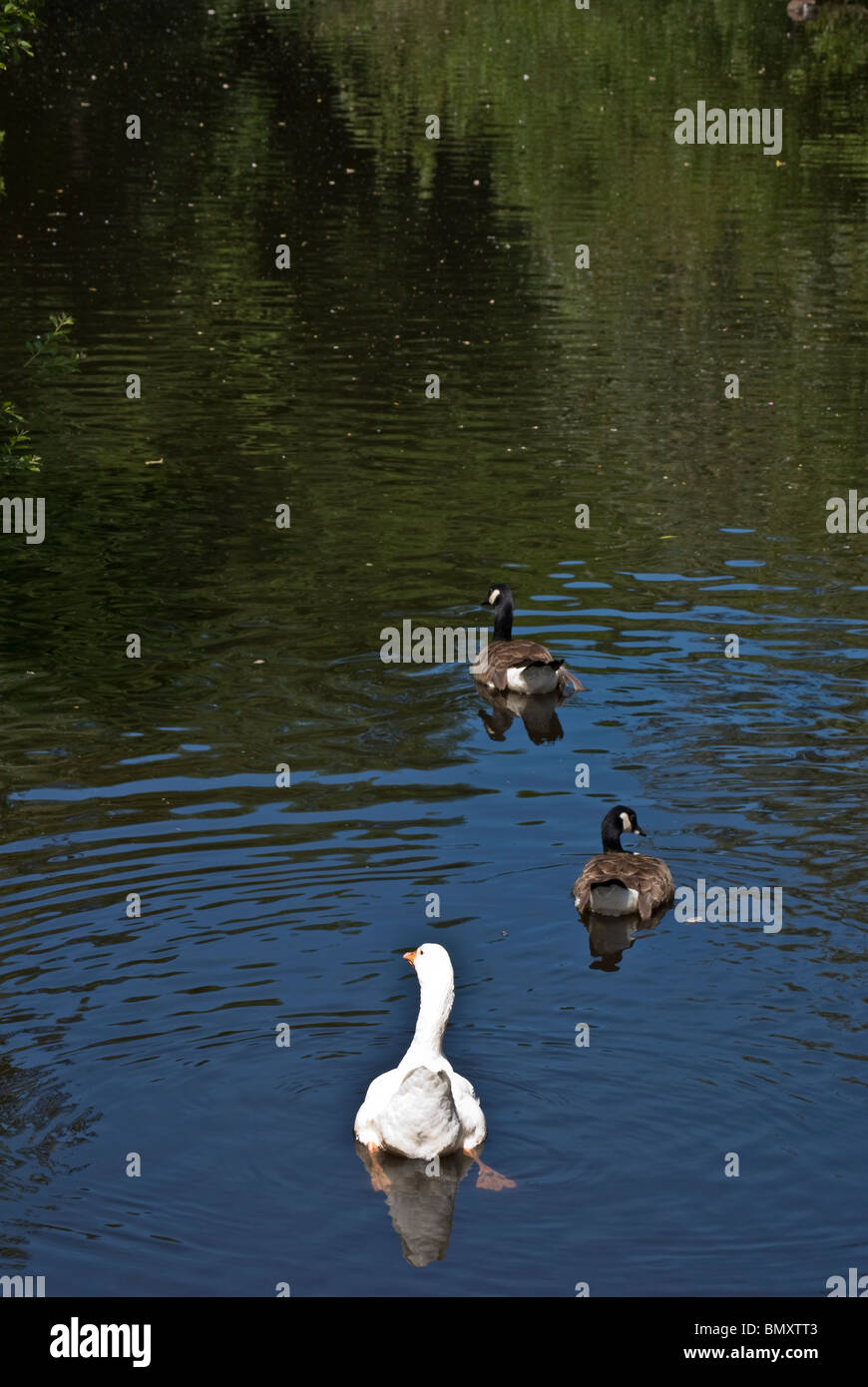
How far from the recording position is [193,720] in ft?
57.4

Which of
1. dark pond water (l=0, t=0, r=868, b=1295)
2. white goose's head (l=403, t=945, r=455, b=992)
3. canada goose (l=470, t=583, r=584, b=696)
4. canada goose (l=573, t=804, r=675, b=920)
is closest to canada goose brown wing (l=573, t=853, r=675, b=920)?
canada goose (l=573, t=804, r=675, b=920)

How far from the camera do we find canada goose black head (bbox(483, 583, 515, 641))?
63.1 feet

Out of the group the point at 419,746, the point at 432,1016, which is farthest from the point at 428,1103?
the point at 419,746

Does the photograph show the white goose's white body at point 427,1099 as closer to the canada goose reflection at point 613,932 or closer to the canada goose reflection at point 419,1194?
the canada goose reflection at point 419,1194

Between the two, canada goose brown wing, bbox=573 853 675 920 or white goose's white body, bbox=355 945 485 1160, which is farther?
canada goose brown wing, bbox=573 853 675 920

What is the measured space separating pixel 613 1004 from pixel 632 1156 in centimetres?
186

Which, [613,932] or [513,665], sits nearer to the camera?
[613,932]

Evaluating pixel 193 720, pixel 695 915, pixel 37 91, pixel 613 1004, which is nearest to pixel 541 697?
pixel 193 720

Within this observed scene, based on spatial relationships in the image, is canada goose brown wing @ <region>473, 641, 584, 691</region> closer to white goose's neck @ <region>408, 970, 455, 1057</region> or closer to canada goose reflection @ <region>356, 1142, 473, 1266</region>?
white goose's neck @ <region>408, 970, 455, 1057</region>

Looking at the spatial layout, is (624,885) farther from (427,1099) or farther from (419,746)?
(419,746)

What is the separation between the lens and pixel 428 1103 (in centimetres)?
1078

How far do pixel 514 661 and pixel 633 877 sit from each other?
4930 mm

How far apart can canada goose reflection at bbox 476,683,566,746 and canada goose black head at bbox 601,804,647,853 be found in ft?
10.2

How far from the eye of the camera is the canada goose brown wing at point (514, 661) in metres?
18.1
